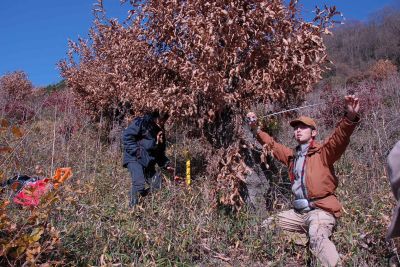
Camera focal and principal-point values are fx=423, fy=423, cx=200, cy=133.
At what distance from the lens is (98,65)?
9.41 metres

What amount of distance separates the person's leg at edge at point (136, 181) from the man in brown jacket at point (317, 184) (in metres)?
1.59

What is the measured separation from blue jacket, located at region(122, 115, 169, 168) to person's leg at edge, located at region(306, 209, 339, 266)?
2261 mm

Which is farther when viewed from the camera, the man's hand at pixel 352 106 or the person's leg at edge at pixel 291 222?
the person's leg at edge at pixel 291 222

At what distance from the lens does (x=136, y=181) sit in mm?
4734

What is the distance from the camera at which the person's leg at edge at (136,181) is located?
4.51 metres

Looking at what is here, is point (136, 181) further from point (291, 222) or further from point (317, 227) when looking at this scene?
point (317, 227)

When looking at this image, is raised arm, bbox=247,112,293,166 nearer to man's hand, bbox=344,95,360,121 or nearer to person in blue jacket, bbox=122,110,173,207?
man's hand, bbox=344,95,360,121

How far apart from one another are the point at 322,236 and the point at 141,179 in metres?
2.23

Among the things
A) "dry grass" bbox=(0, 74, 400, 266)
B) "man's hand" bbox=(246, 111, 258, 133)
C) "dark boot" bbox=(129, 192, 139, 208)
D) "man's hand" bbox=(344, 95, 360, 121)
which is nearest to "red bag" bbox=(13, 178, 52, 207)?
"dry grass" bbox=(0, 74, 400, 266)

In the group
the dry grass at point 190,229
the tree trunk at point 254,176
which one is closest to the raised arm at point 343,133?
the dry grass at point 190,229

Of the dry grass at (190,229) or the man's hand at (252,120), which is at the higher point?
the man's hand at (252,120)

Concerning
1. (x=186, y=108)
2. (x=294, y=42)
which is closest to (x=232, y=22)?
(x=294, y=42)

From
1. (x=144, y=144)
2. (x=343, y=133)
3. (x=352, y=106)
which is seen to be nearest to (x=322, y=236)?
(x=343, y=133)

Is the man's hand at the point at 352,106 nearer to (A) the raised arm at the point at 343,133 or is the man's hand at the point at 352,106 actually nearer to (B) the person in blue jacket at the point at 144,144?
(A) the raised arm at the point at 343,133
